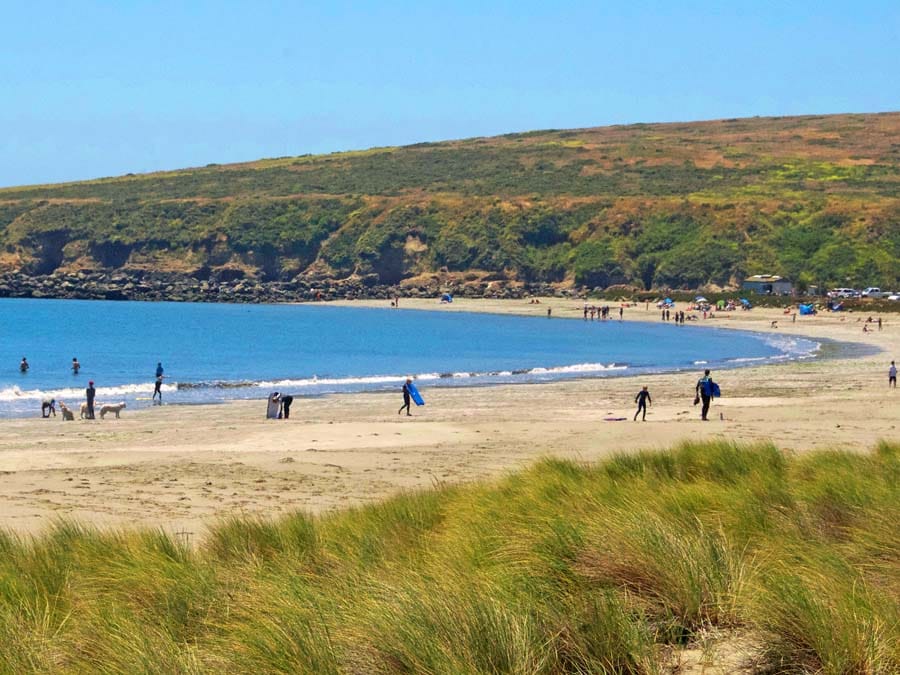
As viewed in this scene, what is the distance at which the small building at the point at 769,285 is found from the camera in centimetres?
9506

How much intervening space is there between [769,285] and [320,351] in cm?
5030

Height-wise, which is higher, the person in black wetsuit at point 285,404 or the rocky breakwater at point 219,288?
the person in black wetsuit at point 285,404

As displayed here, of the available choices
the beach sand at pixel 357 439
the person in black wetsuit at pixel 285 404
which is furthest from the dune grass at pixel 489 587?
the person in black wetsuit at pixel 285 404

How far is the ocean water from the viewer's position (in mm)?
39125

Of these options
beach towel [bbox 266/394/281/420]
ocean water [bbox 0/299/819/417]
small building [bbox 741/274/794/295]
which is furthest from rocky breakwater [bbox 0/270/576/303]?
beach towel [bbox 266/394/281/420]

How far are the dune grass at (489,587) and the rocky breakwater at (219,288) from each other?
9889 cm

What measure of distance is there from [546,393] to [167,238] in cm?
9739

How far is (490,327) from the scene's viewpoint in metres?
77.9

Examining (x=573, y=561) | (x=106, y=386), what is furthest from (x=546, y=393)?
(x=573, y=561)

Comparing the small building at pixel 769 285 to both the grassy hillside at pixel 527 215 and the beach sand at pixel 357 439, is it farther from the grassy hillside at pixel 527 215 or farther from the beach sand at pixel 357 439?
the beach sand at pixel 357 439

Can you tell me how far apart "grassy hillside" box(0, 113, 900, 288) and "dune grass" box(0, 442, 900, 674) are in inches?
3622

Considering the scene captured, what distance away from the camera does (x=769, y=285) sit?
95750mm

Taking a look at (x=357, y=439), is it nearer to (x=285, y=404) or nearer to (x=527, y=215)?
(x=285, y=404)

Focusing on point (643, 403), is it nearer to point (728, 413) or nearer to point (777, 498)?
point (728, 413)
